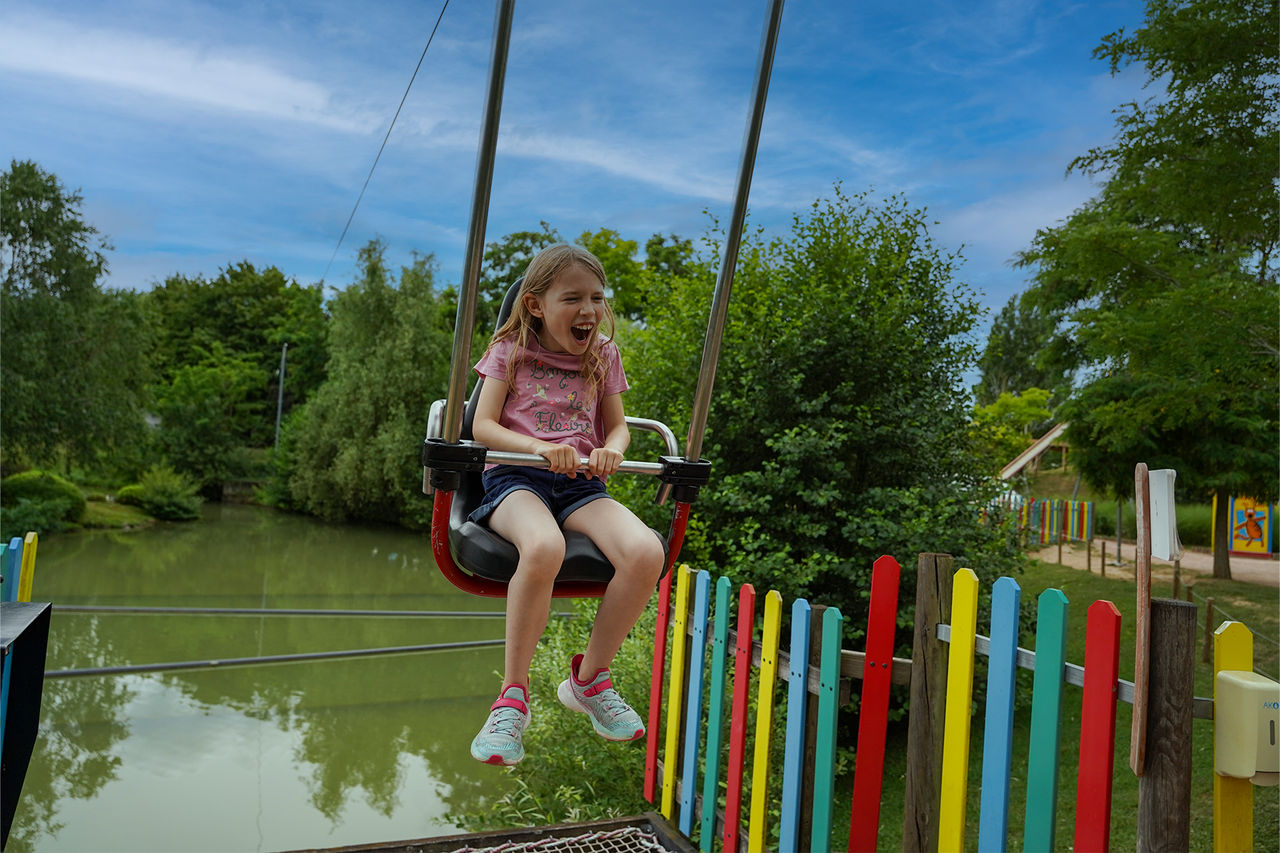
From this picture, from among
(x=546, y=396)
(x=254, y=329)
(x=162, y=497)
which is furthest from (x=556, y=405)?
(x=254, y=329)

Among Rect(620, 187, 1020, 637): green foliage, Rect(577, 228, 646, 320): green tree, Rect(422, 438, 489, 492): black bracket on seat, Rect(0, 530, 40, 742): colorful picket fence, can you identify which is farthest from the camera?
Rect(577, 228, 646, 320): green tree

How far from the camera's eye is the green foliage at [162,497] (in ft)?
73.8

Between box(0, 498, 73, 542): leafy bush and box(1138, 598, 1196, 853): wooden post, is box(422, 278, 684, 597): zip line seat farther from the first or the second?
box(0, 498, 73, 542): leafy bush

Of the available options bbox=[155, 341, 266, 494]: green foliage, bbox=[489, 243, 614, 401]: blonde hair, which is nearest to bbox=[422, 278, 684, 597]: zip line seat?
bbox=[489, 243, 614, 401]: blonde hair

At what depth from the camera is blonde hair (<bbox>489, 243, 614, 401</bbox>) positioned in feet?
6.79

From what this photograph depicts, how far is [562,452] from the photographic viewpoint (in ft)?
6.16

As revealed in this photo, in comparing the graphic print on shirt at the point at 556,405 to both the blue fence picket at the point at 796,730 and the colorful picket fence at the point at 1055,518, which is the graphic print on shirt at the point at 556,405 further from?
the colorful picket fence at the point at 1055,518

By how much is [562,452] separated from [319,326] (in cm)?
3100

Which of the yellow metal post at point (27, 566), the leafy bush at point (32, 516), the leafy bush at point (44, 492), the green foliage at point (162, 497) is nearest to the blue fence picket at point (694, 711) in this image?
the yellow metal post at point (27, 566)

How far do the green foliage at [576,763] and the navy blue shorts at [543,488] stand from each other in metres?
3.00

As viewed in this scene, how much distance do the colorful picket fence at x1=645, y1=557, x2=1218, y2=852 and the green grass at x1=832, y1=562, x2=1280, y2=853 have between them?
1.87m

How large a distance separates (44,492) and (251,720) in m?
13.5

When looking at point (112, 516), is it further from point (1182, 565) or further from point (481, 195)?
point (481, 195)

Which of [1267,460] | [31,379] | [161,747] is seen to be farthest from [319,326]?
[1267,460]
